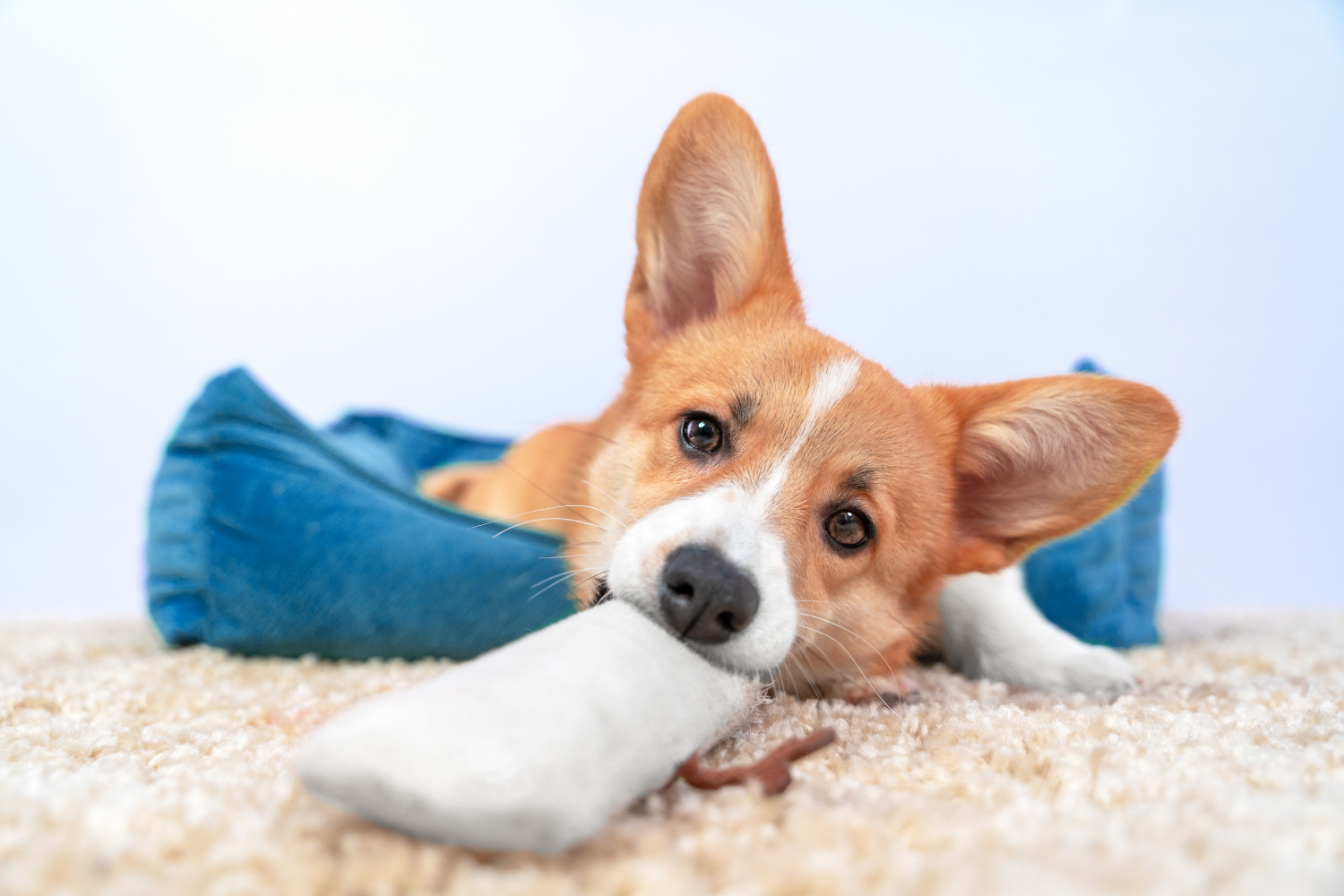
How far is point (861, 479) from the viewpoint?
1.69 metres

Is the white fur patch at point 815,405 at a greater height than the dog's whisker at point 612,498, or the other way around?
the white fur patch at point 815,405

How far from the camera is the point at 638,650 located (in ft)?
3.59

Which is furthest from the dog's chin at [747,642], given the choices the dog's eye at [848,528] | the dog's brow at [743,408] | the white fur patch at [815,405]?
the dog's brow at [743,408]

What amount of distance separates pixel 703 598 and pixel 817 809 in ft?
1.20

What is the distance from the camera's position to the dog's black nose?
1266mm

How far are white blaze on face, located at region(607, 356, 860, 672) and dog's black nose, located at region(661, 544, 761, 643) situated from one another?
1cm

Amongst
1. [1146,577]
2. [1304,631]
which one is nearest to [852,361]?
[1146,577]

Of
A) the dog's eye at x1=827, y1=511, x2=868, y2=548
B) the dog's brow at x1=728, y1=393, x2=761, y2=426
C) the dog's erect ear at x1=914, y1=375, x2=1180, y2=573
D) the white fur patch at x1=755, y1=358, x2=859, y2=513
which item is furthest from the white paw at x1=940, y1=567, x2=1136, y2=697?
the dog's brow at x1=728, y1=393, x2=761, y2=426

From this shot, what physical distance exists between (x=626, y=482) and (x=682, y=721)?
2.59ft

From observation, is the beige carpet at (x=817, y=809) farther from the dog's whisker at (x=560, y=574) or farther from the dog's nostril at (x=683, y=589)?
the dog's whisker at (x=560, y=574)

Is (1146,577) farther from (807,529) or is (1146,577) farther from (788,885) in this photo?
(788,885)

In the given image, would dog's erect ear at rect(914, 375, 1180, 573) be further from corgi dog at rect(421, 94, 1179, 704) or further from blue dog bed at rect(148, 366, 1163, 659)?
blue dog bed at rect(148, 366, 1163, 659)

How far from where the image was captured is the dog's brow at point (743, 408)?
171 centimetres

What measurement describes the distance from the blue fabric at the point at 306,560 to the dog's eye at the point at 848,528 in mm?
731
